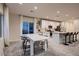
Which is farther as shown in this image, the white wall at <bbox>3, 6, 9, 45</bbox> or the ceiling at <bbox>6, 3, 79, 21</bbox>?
the white wall at <bbox>3, 6, 9, 45</bbox>

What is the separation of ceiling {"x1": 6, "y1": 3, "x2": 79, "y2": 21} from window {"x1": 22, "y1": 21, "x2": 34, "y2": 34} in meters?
0.31

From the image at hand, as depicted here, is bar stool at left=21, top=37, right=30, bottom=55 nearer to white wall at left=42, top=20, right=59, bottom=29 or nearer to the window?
the window

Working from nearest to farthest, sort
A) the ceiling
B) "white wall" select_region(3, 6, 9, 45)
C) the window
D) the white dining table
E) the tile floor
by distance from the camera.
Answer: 1. the ceiling
2. the tile floor
3. the white dining table
4. the window
5. "white wall" select_region(3, 6, 9, 45)

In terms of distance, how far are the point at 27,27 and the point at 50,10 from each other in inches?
36.9

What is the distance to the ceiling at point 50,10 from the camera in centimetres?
325

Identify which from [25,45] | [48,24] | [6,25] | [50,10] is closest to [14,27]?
[6,25]

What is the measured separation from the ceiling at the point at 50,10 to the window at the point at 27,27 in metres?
0.31

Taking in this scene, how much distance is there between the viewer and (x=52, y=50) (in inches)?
143

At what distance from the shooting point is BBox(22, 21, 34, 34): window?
368 cm

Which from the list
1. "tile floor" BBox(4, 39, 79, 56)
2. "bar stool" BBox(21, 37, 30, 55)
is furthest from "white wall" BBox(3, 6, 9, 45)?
"bar stool" BBox(21, 37, 30, 55)

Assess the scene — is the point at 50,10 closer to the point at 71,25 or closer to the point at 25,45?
the point at 71,25

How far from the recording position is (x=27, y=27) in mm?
3729

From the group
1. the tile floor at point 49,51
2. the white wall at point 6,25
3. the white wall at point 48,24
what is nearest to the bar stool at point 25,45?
the tile floor at point 49,51

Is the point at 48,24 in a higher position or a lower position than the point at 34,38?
higher
